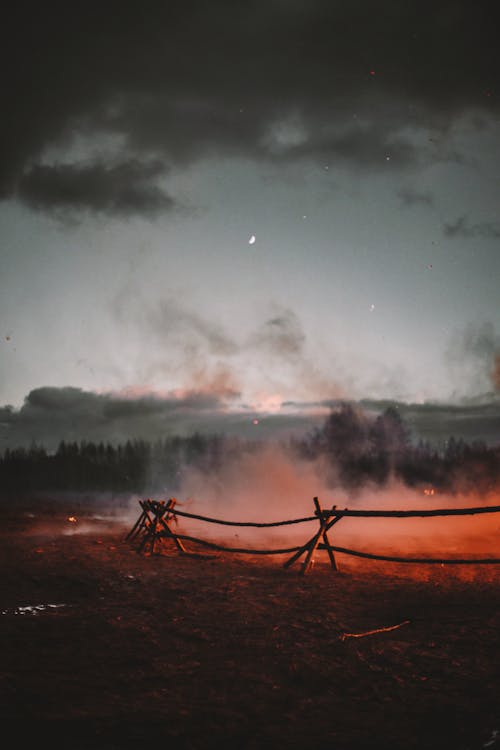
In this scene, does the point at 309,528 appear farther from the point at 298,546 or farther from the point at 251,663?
the point at 251,663

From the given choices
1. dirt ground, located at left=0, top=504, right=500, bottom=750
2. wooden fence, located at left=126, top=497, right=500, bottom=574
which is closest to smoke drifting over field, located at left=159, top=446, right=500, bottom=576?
wooden fence, located at left=126, top=497, right=500, bottom=574

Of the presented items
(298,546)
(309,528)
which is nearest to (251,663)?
(298,546)

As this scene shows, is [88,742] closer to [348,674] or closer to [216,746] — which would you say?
[216,746]

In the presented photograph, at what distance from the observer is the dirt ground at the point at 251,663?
149 inches

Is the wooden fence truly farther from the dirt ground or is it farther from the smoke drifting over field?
the smoke drifting over field

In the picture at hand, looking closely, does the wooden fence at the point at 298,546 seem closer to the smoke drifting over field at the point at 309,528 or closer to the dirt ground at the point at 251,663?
the dirt ground at the point at 251,663

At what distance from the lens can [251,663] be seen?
5.24m

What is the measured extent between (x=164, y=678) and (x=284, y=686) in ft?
3.89

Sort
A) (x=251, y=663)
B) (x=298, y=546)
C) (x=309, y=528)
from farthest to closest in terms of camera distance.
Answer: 1. (x=309, y=528)
2. (x=298, y=546)
3. (x=251, y=663)

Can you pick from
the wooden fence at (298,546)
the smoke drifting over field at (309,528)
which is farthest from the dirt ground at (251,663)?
the smoke drifting over field at (309,528)

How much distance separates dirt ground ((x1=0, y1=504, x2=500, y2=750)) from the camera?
12.4ft

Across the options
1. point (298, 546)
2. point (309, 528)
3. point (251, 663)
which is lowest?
point (309, 528)

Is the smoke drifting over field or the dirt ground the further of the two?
the smoke drifting over field

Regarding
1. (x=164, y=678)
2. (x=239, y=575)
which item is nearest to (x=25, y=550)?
(x=239, y=575)
